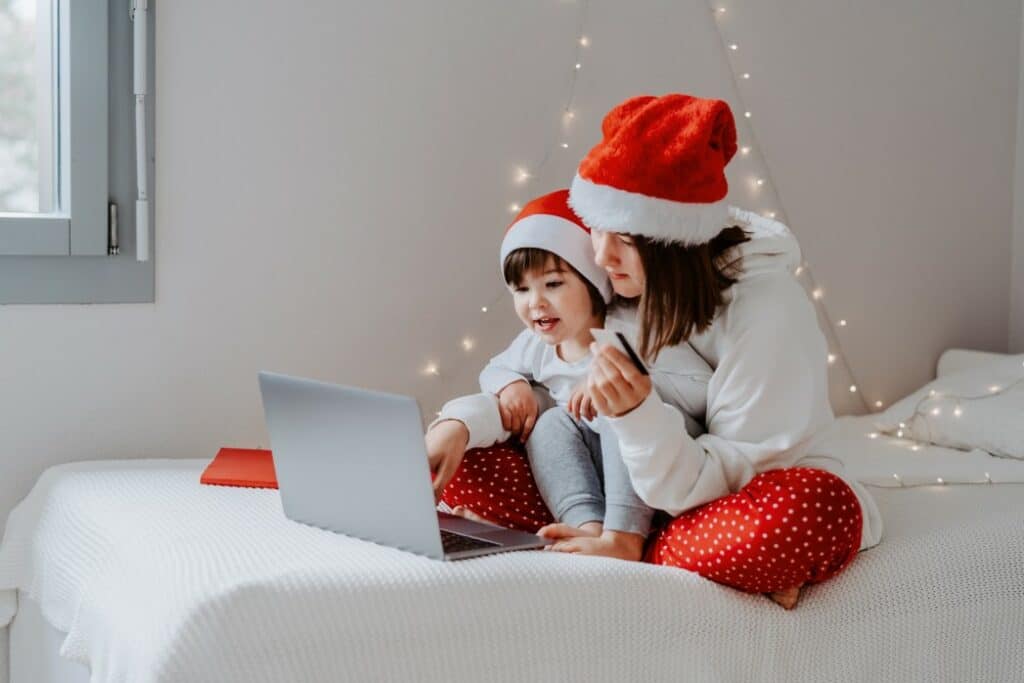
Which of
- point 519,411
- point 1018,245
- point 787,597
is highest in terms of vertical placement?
point 1018,245

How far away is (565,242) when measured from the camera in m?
1.63

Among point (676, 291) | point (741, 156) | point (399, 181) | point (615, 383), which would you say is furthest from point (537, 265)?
point (741, 156)

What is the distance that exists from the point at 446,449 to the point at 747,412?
397mm

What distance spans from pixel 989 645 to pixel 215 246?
1263 mm

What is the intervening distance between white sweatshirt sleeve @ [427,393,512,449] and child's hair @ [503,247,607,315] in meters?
0.17

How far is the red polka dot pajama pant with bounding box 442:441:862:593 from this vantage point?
4.37 feet

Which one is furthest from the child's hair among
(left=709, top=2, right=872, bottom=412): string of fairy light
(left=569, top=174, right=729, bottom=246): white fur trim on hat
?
(left=709, top=2, right=872, bottom=412): string of fairy light

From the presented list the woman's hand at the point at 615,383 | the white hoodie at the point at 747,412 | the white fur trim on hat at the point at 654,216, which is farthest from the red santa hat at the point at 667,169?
the woman's hand at the point at 615,383

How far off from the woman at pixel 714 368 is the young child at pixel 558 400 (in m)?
0.06

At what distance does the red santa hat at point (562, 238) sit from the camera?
1.63 m

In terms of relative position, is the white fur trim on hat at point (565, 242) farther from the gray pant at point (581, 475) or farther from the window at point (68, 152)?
the window at point (68, 152)

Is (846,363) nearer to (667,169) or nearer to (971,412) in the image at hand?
(971,412)

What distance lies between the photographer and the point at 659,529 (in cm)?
154

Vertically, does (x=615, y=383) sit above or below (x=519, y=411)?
above
